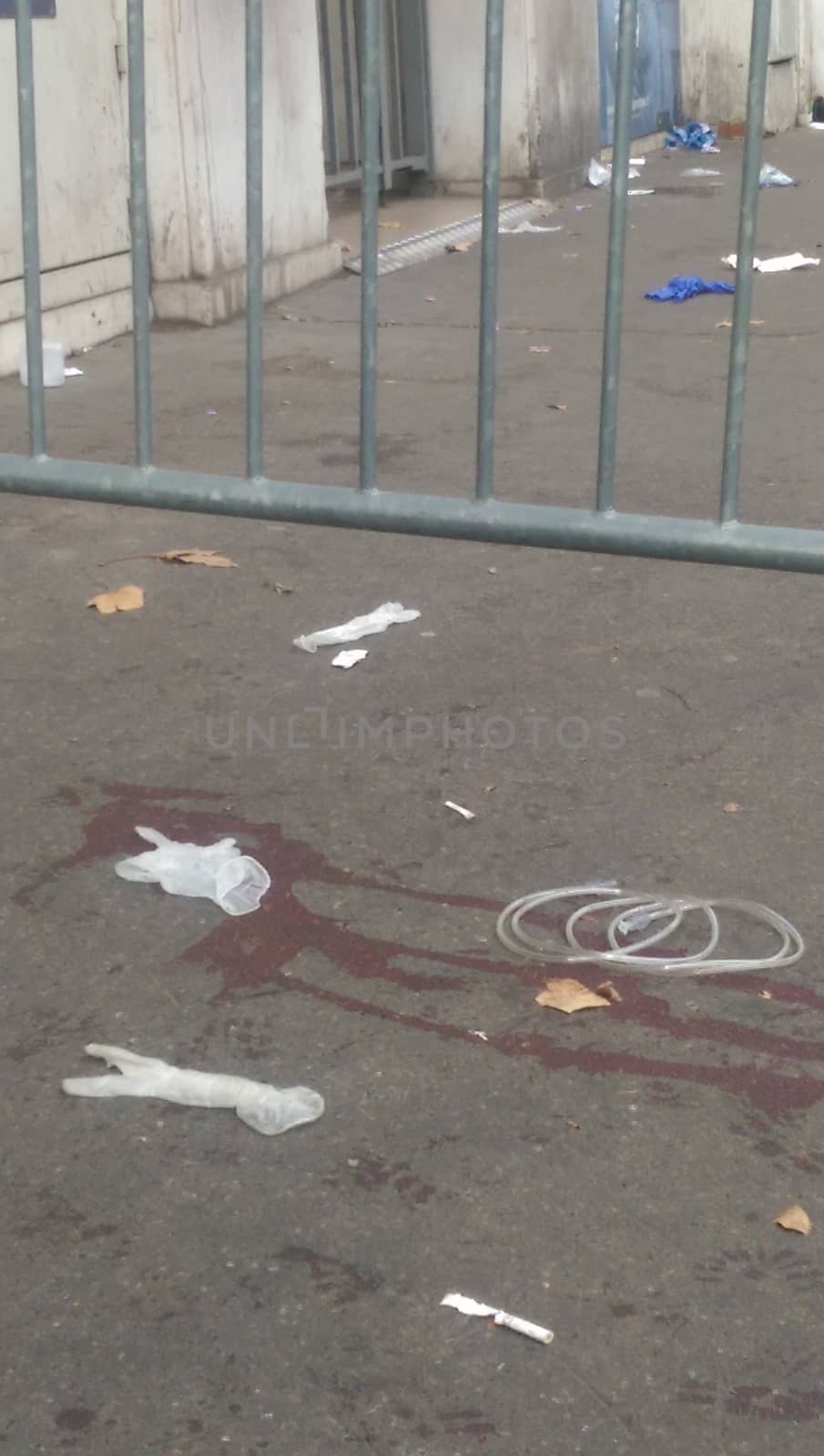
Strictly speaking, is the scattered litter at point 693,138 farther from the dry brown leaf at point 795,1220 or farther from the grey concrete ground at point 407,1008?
the dry brown leaf at point 795,1220

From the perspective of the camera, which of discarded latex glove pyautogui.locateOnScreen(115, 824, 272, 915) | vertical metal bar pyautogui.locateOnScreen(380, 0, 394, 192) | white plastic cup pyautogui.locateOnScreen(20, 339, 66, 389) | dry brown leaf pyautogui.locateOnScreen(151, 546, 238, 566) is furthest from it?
vertical metal bar pyautogui.locateOnScreen(380, 0, 394, 192)

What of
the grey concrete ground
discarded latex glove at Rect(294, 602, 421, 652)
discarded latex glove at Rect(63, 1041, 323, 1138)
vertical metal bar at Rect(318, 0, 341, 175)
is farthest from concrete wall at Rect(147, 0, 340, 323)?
discarded latex glove at Rect(63, 1041, 323, 1138)

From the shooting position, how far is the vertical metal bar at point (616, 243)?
235 centimetres

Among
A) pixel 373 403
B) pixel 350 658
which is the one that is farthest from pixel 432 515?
pixel 350 658

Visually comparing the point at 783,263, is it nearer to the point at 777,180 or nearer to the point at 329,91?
the point at 329,91

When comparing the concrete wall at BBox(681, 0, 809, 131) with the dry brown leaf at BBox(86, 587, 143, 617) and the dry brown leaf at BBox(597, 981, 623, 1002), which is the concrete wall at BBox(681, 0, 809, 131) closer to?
the dry brown leaf at BBox(86, 587, 143, 617)

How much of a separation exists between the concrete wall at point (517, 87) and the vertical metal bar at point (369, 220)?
342 inches

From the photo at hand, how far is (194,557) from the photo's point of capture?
491 cm

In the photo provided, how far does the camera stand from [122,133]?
25.0ft

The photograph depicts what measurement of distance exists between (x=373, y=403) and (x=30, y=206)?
0.56 metres

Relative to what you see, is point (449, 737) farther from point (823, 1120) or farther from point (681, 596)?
point (823, 1120)

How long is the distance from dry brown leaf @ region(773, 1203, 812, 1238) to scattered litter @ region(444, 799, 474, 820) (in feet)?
4.02

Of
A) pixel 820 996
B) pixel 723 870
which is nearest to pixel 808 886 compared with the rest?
pixel 723 870

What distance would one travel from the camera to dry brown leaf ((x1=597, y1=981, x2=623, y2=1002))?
2830 mm
